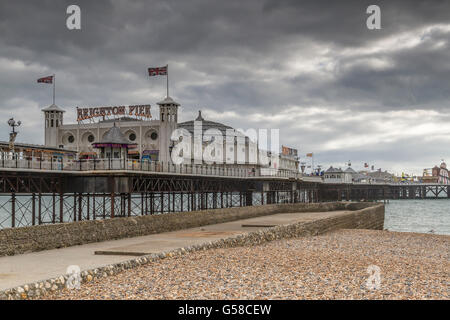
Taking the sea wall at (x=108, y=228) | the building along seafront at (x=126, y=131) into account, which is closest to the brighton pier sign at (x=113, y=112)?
the building along seafront at (x=126, y=131)

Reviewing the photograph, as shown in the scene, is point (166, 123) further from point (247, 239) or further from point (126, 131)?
point (247, 239)

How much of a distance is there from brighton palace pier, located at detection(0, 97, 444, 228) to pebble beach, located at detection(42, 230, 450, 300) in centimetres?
2035

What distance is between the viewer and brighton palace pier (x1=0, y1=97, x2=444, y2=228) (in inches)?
1548

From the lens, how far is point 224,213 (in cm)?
4022

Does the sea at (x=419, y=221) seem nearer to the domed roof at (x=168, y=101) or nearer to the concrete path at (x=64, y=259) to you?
the domed roof at (x=168, y=101)

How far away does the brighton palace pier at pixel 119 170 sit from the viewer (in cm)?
3931

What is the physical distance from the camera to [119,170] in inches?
1538

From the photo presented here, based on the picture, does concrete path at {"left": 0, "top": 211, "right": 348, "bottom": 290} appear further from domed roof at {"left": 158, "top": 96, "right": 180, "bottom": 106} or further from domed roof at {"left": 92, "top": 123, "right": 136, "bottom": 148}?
domed roof at {"left": 158, "top": 96, "right": 180, "bottom": 106}

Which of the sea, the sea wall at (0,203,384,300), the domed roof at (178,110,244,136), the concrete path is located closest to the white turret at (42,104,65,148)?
the domed roof at (178,110,244,136)

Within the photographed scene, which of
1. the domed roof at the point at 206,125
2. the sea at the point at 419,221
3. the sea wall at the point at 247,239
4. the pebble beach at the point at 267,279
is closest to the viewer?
the sea wall at the point at 247,239

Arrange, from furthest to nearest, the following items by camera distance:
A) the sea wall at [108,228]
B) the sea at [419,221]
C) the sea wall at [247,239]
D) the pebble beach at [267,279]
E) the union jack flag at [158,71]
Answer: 1. the union jack flag at [158,71]
2. the sea at [419,221]
3. the sea wall at [108,228]
4. the pebble beach at [267,279]
5. the sea wall at [247,239]

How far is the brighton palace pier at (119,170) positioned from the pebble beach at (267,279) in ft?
66.8
